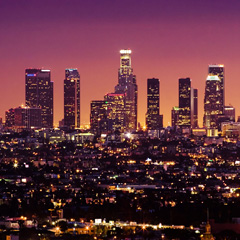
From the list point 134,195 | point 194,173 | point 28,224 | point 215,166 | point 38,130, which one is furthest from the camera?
point 38,130

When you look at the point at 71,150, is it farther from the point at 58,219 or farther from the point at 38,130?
the point at 58,219

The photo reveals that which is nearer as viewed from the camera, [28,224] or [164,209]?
[28,224]

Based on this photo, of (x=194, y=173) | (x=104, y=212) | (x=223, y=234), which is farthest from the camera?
(x=194, y=173)

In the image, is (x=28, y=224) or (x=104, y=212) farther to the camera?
(x=104, y=212)

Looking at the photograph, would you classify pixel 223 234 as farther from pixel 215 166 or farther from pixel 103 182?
pixel 215 166

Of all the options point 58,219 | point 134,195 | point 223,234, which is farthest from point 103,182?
point 223,234

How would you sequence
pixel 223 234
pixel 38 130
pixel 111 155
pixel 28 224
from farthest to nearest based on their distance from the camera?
1. pixel 38 130
2. pixel 111 155
3. pixel 28 224
4. pixel 223 234

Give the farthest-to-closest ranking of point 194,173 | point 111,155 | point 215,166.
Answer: point 111,155 < point 215,166 < point 194,173

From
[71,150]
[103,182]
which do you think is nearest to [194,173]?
[103,182]
